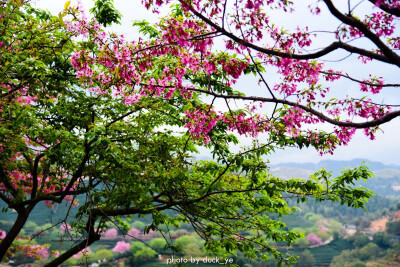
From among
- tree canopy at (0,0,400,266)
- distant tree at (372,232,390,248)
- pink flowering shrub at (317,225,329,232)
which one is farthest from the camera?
pink flowering shrub at (317,225,329,232)

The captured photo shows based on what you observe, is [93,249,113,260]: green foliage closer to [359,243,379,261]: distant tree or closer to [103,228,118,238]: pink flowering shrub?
[103,228,118,238]: pink flowering shrub

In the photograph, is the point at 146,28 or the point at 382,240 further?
the point at 382,240

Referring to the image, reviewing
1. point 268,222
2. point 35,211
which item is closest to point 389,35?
point 268,222

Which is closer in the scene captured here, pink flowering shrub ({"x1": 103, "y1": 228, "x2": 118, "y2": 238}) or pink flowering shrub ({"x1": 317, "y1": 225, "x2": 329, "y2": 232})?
pink flowering shrub ({"x1": 103, "y1": 228, "x2": 118, "y2": 238})

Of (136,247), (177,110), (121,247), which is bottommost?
(136,247)

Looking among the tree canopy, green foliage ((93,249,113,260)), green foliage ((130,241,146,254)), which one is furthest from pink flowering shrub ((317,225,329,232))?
the tree canopy

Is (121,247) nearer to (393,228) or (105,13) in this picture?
(105,13)

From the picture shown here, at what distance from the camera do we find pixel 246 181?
5727mm

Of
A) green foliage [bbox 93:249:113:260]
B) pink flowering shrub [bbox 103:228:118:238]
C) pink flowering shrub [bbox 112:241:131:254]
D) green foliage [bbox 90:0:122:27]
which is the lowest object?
green foliage [bbox 93:249:113:260]

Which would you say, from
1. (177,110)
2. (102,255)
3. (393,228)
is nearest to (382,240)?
(393,228)

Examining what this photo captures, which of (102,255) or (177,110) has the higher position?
(177,110)

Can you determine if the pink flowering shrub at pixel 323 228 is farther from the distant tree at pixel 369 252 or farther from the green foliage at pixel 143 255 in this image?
the green foliage at pixel 143 255

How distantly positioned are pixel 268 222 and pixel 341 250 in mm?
71740

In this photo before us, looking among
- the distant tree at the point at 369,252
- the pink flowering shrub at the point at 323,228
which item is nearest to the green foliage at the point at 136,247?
the distant tree at the point at 369,252
